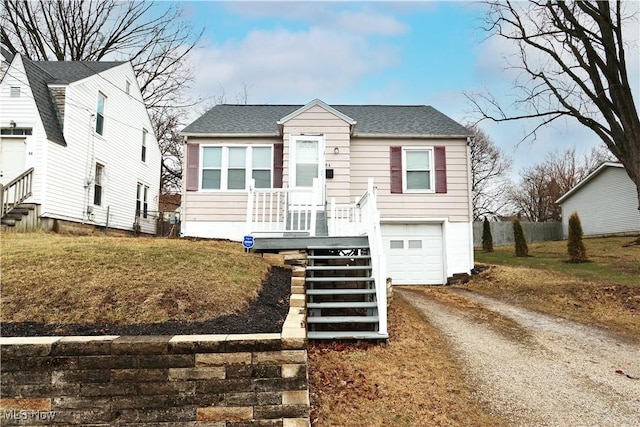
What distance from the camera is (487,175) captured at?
30625 mm

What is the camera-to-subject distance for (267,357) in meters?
2.99

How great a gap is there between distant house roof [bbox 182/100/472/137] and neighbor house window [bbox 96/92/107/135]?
4736mm

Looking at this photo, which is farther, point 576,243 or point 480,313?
point 576,243

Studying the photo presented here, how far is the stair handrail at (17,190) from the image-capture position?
37.3ft

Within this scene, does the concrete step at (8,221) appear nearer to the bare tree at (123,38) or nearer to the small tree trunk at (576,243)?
the bare tree at (123,38)

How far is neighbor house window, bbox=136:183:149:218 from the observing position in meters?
18.1

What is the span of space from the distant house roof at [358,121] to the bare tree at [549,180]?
22.5 metres

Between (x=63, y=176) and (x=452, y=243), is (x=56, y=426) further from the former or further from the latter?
(x=63, y=176)

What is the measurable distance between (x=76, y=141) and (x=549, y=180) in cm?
3195

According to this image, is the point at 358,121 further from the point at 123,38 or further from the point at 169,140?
the point at 123,38

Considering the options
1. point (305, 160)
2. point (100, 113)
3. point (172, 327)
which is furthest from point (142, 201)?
point (172, 327)

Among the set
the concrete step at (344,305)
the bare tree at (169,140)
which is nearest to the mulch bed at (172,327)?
the concrete step at (344,305)

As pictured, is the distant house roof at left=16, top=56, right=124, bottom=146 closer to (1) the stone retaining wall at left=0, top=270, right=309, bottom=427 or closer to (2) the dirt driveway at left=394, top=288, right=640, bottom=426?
(1) the stone retaining wall at left=0, top=270, right=309, bottom=427

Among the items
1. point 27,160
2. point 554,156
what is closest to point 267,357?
point 27,160
